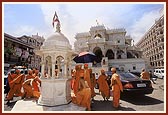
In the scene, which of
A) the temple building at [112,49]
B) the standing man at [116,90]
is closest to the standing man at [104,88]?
the standing man at [116,90]

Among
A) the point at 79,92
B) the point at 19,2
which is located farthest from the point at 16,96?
the point at 19,2

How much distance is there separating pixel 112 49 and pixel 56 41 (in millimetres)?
31739

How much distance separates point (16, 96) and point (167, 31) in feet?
25.6

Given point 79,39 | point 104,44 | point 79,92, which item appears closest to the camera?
point 79,92

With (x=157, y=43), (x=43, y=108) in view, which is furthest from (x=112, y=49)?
(x=43, y=108)

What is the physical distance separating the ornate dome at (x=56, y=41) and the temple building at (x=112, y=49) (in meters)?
23.7

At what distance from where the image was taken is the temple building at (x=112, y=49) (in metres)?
31.0

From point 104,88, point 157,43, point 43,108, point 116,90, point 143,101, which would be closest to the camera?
point 43,108

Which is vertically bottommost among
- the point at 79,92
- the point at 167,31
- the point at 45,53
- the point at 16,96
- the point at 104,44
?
the point at 16,96

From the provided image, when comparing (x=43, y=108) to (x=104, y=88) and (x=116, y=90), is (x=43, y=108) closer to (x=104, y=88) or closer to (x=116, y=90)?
(x=116, y=90)

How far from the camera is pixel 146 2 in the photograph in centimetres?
505

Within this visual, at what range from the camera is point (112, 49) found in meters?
36.9

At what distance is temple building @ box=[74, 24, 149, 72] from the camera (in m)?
31.0

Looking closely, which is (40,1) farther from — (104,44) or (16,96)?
(104,44)
